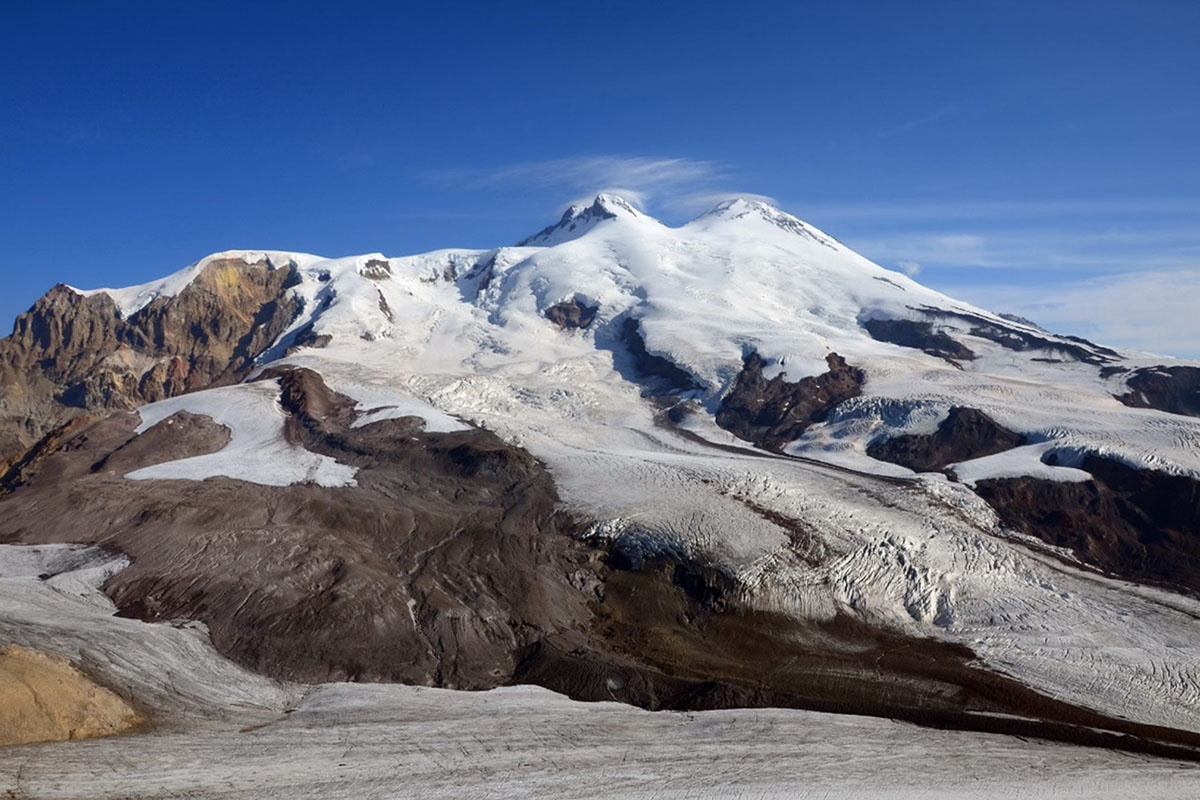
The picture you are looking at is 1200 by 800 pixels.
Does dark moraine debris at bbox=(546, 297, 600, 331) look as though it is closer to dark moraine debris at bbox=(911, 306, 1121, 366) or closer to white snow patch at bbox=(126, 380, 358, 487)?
dark moraine debris at bbox=(911, 306, 1121, 366)

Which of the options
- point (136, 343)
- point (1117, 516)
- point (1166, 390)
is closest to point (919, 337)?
point (1166, 390)

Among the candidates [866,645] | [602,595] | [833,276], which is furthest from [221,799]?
[833,276]

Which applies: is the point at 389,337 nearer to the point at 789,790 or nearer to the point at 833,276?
the point at 833,276

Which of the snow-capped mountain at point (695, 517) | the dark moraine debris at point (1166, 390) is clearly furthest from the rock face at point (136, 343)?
the dark moraine debris at point (1166, 390)

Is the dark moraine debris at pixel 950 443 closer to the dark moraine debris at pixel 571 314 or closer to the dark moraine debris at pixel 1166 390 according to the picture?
the dark moraine debris at pixel 1166 390

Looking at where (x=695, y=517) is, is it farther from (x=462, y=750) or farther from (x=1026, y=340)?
(x=1026, y=340)

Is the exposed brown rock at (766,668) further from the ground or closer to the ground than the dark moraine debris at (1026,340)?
closer to the ground
